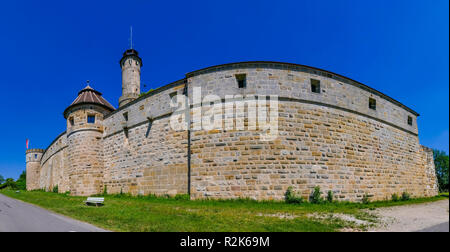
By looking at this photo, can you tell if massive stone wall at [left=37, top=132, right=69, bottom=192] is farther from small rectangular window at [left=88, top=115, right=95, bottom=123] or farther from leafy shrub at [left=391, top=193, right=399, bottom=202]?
leafy shrub at [left=391, top=193, right=399, bottom=202]

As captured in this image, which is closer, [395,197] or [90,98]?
[395,197]

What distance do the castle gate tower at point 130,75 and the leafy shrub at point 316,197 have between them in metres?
19.0

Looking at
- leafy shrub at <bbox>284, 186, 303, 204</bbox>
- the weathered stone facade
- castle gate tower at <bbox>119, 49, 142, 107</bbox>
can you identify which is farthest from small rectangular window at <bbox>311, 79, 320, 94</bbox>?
castle gate tower at <bbox>119, 49, 142, 107</bbox>

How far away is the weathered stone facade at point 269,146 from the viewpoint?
469 inches

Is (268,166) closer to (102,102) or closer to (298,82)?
(298,82)

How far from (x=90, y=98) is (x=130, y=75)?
472cm

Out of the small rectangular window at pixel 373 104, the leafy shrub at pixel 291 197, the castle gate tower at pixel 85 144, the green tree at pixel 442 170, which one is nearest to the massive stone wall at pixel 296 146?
the leafy shrub at pixel 291 197

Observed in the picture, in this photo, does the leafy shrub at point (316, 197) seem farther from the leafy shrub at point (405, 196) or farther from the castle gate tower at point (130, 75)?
the castle gate tower at point (130, 75)

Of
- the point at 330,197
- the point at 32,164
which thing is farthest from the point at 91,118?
the point at 32,164

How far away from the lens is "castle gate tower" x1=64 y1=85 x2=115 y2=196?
18562 millimetres

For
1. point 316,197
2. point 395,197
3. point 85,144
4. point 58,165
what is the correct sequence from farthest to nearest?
point 58,165, point 85,144, point 395,197, point 316,197

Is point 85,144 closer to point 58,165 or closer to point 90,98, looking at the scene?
point 90,98

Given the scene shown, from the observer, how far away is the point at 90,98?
20.8 meters

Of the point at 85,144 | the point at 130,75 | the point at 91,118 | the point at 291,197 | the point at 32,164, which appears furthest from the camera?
the point at 32,164
